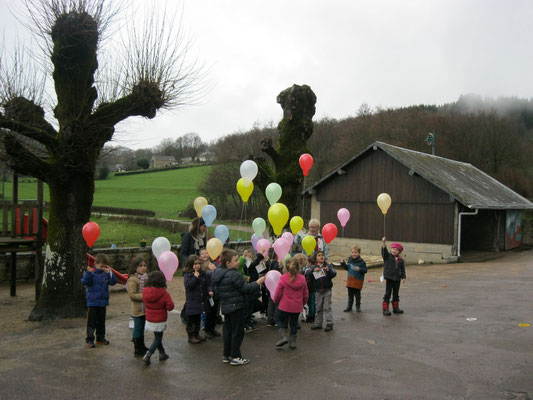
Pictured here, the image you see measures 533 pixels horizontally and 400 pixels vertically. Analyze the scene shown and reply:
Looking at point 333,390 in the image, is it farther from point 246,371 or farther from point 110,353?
point 110,353

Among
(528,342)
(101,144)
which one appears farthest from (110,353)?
(528,342)

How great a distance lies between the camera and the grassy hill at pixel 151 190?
150 ft

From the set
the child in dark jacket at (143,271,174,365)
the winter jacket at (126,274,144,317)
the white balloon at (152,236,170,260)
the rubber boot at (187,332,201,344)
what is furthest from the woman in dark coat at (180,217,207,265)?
the child in dark jacket at (143,271,174,365)

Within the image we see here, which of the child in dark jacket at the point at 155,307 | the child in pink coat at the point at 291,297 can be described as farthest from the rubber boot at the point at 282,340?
the child in dark jacket at the point at 155,307

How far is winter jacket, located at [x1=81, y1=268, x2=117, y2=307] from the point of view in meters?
6.56

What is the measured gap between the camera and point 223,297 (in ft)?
19.5

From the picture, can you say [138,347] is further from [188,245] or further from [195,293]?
[188,245]

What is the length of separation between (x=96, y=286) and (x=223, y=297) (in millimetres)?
2040

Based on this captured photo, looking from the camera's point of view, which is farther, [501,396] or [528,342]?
[528,342]

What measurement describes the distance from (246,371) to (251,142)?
3765 centimetres

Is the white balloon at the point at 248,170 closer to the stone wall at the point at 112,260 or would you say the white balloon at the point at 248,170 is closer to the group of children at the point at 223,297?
the group of children at the point at 223,297

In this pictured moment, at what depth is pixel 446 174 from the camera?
73.8 ft

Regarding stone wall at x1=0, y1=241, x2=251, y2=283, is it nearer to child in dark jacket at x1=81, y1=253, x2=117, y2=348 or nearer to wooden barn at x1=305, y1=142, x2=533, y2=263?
child in dark jacket at x1=81, y1=253, x2=117, y2=348

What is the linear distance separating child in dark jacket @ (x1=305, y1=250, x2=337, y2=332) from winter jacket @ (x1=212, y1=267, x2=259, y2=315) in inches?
76.7
